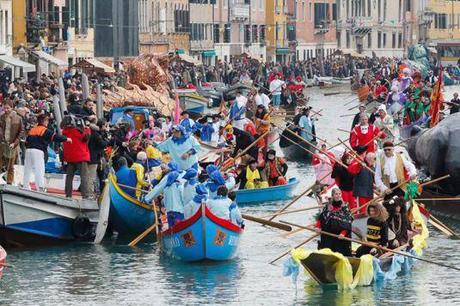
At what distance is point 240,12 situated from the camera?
396 feet

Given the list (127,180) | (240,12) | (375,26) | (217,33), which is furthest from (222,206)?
(375,26)

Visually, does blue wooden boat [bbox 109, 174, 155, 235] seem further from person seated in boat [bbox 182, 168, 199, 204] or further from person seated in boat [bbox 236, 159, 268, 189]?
person seated in boat [bbox 236, 159, 268, 189]

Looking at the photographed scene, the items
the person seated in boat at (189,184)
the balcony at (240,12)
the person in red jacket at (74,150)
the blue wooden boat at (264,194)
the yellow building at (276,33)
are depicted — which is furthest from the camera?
the yellow building at (276,33)

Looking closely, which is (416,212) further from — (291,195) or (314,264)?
(291,195)

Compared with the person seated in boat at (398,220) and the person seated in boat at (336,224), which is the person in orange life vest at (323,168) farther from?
the person seated in boat at (336,224)

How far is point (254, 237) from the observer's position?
1308 inches

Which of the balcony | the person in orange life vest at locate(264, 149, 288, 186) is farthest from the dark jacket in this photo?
the balcony

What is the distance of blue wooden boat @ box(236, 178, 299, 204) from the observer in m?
37.1

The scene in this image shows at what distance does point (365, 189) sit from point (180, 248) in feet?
12.4

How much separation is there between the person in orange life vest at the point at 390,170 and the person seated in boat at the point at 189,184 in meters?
3.52

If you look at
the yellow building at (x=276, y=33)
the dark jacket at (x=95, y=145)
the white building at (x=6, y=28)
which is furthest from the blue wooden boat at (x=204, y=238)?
the yellow building at (x=276, y=33)

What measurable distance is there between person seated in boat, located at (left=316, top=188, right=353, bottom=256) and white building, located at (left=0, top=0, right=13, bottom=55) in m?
41.0

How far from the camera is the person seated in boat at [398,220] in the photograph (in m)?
27.7

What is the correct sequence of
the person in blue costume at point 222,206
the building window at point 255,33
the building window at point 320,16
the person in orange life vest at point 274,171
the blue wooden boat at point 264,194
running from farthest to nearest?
the building window at point 320,16 < the building window at point 255,33 < the person in orange life vest at point 274,171 < the blue wooden boat at point 264,194 < the person in blue costume at point 222,206
